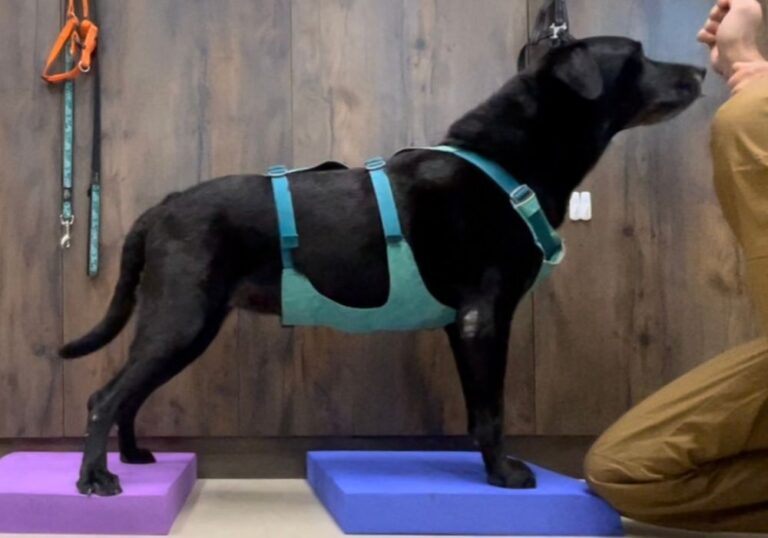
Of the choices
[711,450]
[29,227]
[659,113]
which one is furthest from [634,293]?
[29,227]

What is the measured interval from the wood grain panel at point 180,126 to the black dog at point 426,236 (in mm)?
299

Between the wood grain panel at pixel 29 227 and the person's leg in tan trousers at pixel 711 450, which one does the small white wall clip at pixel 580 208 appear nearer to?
the person's leg in tan trousers at pixel 711 450

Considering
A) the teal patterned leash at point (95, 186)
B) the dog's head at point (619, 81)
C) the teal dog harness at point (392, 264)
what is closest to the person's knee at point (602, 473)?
the teal dog harness at point (392, 264)

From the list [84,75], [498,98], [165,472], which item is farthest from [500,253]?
[84,75]

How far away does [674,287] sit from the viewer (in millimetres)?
1880

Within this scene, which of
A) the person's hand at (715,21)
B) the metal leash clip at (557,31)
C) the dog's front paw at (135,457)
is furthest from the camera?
the metal leash clip at (557,31)

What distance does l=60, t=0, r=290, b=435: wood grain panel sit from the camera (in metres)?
1.84

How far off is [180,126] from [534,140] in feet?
2.52

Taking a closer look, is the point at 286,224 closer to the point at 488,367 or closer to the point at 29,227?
the point at 488,367

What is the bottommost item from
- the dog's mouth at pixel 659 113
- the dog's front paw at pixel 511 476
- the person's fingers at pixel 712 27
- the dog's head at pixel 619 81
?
the dog's front paw at pixel 511 476

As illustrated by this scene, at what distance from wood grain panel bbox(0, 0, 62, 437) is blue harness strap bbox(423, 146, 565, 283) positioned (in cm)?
87

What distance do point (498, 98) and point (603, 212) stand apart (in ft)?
1.48

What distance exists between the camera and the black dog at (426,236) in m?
1.44

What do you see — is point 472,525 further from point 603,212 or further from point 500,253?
point 603,212
